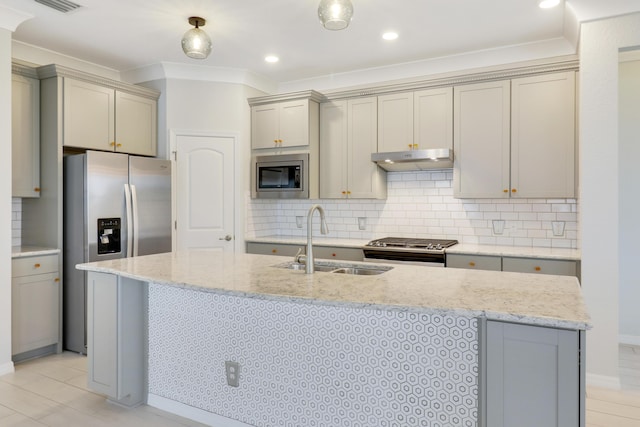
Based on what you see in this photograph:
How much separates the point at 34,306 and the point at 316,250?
2522 mm

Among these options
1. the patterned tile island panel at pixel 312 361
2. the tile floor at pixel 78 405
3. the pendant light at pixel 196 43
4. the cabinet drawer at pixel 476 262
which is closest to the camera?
the patterned tile island panel at pixel 312 361

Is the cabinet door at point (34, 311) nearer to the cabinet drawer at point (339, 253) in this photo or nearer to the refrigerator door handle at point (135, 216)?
the refrigerator door handle at point (135, 216)

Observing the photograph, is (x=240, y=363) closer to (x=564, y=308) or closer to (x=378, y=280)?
(x=378, y=280)

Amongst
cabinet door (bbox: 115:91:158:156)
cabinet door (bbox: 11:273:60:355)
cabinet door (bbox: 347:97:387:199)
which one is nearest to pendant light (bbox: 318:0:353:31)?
cabinet door (bbox: 347:97:387:199)

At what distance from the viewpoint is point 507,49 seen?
410 cm

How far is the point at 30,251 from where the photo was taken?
3652mm

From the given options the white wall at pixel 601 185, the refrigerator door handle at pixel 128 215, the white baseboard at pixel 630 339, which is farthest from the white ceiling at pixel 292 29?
the white baseboard at pixel 630 339

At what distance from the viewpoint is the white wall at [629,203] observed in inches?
160

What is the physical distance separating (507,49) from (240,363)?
355 centimetres

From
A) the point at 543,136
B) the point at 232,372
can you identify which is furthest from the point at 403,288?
the point at 543,136

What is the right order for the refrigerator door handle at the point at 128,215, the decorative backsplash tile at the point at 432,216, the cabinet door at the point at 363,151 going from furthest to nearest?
the cabinet door at the point at 363,151 < the decorative backsplash tile at the point at 432,216 < the refrigerator door handle at the point at 128,215

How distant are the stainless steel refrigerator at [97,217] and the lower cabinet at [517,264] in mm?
2820

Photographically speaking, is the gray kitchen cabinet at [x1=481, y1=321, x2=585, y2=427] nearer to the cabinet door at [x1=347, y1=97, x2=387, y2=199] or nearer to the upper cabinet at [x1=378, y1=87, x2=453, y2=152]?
the upper cabinet at [x1=378, y1=87, x2=453, y2=152]

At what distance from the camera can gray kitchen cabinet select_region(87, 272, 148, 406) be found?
272 cm
